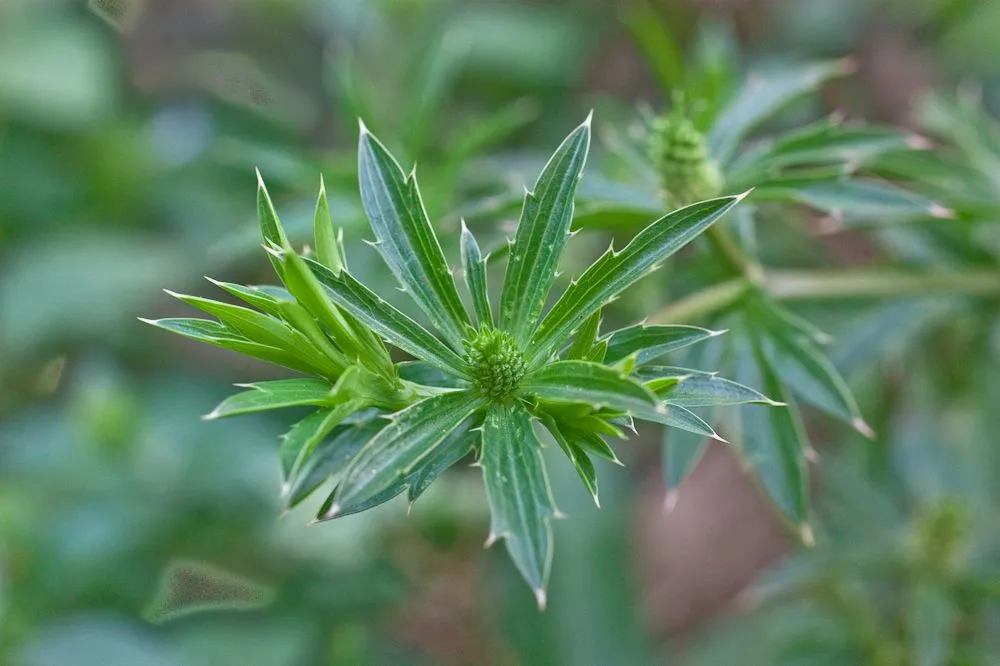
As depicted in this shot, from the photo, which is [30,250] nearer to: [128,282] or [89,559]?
[128,282]

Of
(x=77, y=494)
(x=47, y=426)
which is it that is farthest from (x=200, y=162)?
(x=77, y=494)

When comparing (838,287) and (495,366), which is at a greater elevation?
(838,287)

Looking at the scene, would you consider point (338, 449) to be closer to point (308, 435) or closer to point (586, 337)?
point (308, 435)

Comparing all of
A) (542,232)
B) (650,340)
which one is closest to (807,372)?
(650,340)

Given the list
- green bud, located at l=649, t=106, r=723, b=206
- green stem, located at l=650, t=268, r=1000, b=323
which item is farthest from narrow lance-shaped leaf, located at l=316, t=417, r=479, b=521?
green bud, located at l=649, t=106, r=723, b=206

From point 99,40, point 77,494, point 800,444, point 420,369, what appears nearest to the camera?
point 420,369

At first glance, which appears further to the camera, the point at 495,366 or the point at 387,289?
the point at 387,289

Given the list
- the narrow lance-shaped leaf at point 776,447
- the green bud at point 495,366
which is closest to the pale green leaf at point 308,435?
the green bud at point 495,366
